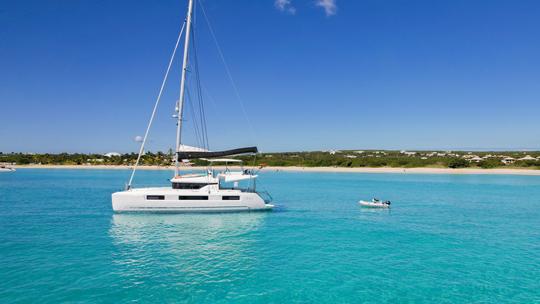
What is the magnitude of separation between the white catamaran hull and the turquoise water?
35.6 inches

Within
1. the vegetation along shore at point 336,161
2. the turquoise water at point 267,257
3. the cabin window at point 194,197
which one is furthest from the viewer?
the vegetation along shore at point 336,161

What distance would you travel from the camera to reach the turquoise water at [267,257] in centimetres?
1625

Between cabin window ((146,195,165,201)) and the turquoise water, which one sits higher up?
cabin window ((146,195,165,201))

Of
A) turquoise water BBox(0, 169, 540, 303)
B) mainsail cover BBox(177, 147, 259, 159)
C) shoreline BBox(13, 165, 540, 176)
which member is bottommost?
turquoise water BBox(0, 169, 540, 303)

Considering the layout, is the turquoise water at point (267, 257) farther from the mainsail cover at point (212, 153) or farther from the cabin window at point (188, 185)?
the mainsail cover at point (212, 153)

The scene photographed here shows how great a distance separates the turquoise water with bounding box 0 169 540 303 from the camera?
1625 centimetres

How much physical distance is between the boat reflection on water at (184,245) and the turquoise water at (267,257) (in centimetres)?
9

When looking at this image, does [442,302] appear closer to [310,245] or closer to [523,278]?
[523,278]

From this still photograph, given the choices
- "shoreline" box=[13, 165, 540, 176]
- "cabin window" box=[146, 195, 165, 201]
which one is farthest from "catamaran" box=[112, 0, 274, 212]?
"shoreline" box=[13, 165, 540, 176]

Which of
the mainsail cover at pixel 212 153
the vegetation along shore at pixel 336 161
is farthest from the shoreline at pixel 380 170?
the mainsail cover at pixel 212 153

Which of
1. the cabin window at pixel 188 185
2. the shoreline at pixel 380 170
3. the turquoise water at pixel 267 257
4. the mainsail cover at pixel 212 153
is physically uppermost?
the mainsail cover at pixel 212 153

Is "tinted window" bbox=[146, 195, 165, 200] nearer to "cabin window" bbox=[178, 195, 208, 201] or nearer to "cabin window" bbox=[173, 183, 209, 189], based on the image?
"cabin window" bbox=[178, 195, 208, 201]

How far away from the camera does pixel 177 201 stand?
113ft

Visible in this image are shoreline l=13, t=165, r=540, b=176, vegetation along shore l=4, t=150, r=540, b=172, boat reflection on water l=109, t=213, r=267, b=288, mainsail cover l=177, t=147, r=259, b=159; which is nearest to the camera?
boat reflection on water l=109, t=213, r=267, b=288
